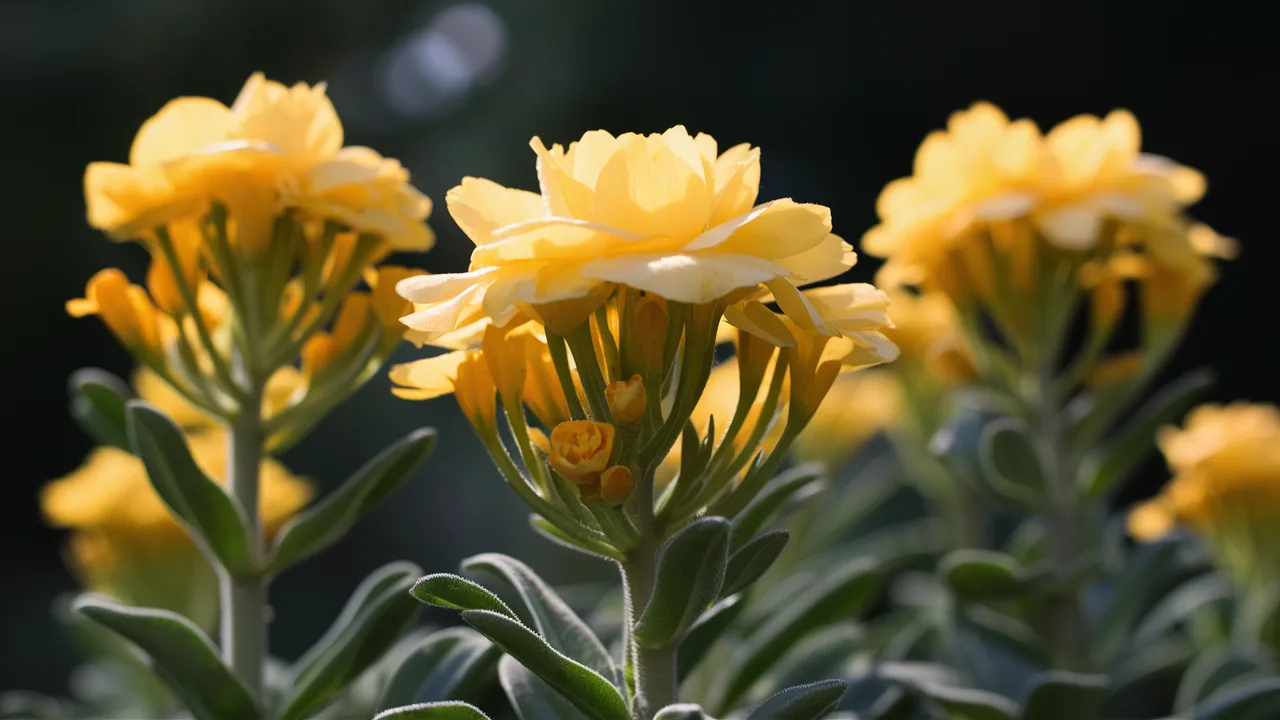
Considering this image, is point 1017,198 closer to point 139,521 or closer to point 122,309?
point 122,309

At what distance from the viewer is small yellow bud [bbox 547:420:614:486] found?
1.90 ft

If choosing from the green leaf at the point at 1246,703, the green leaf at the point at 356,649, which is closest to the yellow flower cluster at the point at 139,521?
the green leaf at the point at 356,649

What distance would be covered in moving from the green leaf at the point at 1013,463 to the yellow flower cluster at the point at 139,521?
0.74 metres

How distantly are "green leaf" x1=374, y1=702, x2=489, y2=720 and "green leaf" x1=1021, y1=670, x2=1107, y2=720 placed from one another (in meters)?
0.50

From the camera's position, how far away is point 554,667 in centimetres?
61

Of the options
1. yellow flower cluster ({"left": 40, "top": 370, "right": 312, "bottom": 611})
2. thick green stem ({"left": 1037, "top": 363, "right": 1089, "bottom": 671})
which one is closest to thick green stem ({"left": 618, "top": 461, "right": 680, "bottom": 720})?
thick green stem ({"left": 1037, "top": 363, "right": 1089, "bottom": 671})

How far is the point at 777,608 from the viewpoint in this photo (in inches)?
46.1

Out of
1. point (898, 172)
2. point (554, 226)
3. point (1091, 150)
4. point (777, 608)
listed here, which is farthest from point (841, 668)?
point (898, 172)

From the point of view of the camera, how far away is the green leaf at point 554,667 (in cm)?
58

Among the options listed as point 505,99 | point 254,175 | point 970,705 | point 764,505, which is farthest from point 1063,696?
point 505,99

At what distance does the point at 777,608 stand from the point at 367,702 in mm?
428

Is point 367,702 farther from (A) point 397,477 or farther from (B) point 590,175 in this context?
(B) point 590,175

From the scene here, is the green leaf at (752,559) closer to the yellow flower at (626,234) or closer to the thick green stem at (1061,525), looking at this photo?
the yellow flower at (626,234)

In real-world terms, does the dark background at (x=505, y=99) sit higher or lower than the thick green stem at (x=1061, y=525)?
higher
